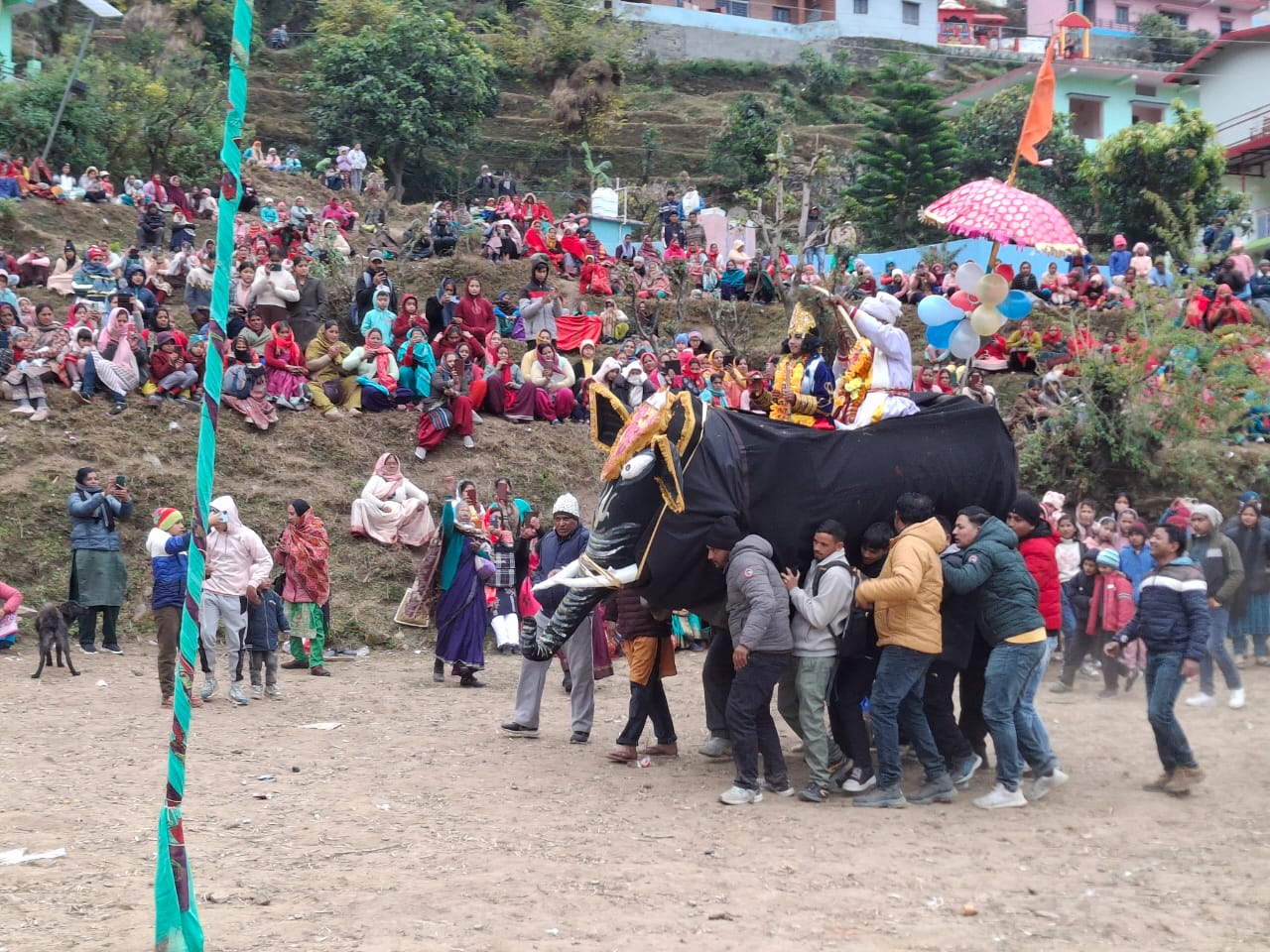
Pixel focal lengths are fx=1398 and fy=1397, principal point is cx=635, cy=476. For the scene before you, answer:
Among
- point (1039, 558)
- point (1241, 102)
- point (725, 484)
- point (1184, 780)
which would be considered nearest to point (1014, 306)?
point (1039, 558)

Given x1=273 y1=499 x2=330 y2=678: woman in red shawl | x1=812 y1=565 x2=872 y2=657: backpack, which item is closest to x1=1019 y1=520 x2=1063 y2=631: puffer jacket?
x1=812 y1=565 x2=872 y2=657: backpack

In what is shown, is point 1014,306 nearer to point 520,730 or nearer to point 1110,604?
point 1110,604

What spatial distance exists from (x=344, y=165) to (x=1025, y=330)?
53.1ft

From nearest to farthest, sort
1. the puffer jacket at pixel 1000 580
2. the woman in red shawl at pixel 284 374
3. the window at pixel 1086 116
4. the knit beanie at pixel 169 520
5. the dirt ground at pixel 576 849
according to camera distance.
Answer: the dirt ground at pixel 576 849 < the puffer jacket at pixel 1000 580 < the knit beanie at pixel 169 520 < the woman in red shawl at pixel 284 374 < the window at pixel 1086 116

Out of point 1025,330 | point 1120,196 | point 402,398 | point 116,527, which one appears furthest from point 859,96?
point 116,527

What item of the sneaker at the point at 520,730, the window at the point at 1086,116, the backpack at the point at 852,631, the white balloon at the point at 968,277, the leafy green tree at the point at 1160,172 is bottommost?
the sneaker at the point at 520,730

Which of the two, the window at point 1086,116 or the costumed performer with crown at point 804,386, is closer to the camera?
the costumed performer with crown at point 804,386

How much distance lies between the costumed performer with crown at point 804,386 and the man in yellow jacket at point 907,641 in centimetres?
106

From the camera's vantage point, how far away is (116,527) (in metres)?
13.4

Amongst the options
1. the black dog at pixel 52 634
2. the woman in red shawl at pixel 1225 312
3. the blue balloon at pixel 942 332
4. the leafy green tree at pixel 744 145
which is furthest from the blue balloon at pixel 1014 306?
the leafy green tree at pixel 744 145

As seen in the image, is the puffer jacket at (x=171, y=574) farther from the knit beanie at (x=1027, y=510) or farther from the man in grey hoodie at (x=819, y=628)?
the knit beanie at (x=1027, y=510)

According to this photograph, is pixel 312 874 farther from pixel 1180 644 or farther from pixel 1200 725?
pixel 1200 725

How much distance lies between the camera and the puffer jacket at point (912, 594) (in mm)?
7785

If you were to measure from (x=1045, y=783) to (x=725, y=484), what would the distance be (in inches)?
101
